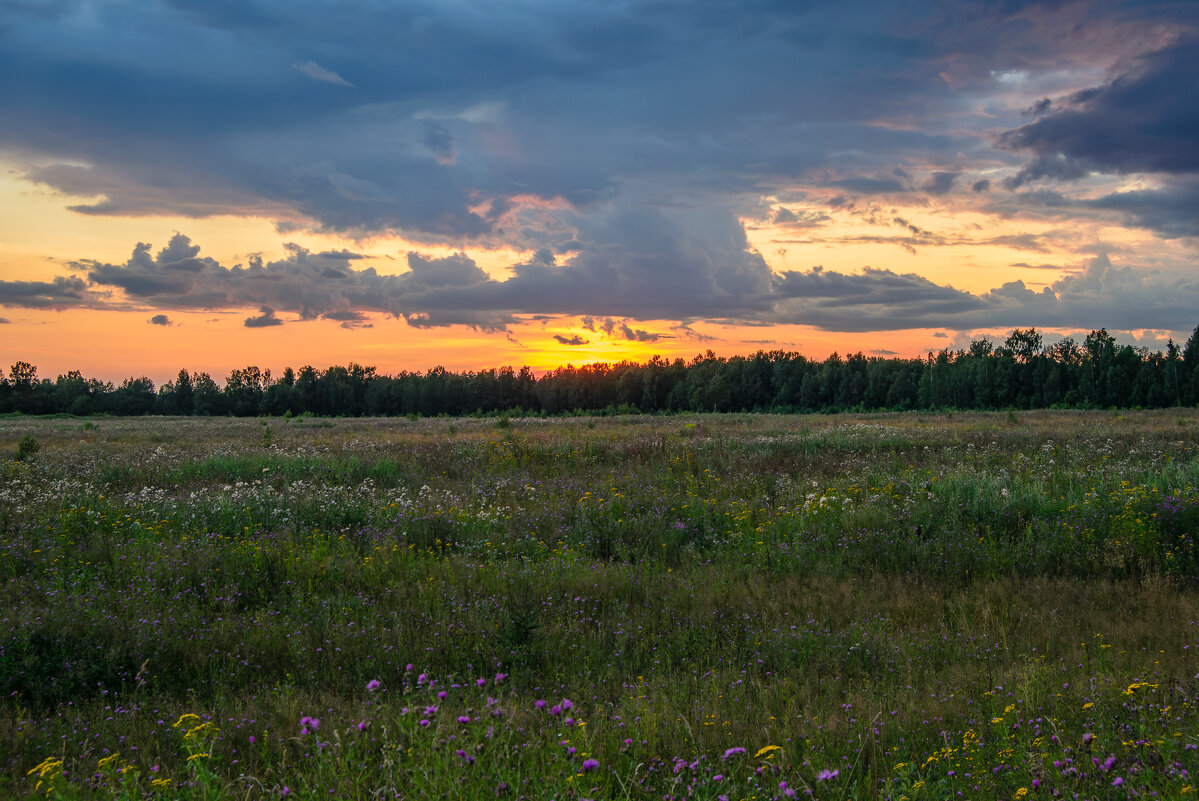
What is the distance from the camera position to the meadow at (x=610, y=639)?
366cm

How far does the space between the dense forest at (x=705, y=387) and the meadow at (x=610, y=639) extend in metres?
79.8

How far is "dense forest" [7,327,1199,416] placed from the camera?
315 ft

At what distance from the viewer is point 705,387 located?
116m

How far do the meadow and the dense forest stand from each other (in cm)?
7980

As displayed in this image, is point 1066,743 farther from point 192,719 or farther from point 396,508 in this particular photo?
point 396,508

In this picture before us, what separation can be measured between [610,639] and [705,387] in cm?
11140

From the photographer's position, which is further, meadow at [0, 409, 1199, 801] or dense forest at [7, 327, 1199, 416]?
dense forest at [7, 327, 1199, 416]

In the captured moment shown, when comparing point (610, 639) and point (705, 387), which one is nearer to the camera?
point (610, 639)

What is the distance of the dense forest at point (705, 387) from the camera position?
96.1m

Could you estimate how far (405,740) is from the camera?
4.12 m

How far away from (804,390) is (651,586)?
113245 millimetres

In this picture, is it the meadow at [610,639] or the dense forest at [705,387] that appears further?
the dense forest at [705,387]

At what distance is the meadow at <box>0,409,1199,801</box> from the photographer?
3662 mm

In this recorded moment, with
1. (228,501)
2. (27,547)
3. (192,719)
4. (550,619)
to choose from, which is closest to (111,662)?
(192,719)
